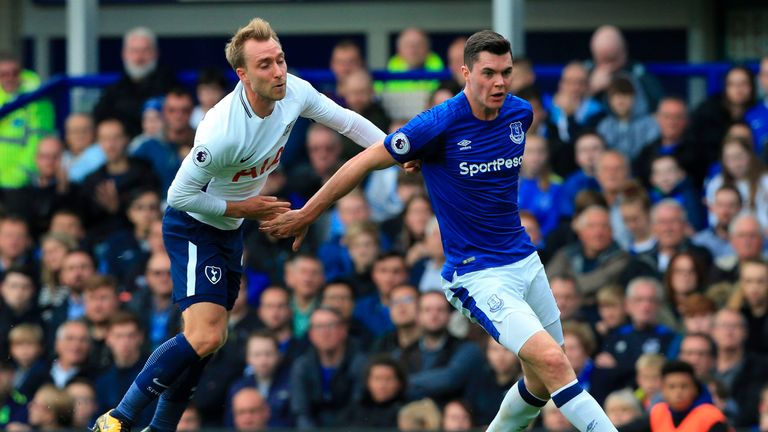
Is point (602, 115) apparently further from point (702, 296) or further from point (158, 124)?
point (158, 124)

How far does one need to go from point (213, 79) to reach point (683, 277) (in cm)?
454

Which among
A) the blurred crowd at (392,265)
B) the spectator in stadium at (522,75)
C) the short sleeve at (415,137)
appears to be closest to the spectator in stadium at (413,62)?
the blurred crowd at (392,265)

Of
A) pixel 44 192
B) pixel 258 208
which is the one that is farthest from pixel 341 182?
pixel 44 192

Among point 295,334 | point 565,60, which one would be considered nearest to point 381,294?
point 295,334

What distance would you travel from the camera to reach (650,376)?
1201 cm

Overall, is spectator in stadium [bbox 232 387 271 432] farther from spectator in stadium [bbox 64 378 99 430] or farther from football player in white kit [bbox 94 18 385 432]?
football player in white kit [bbox 94 18 385 432]

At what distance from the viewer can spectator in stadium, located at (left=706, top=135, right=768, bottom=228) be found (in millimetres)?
13172

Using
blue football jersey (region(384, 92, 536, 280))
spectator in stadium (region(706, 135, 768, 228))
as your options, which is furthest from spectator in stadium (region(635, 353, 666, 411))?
blue football jersey (region(384, 92, 536, 280))

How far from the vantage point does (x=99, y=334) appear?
13.8 meters

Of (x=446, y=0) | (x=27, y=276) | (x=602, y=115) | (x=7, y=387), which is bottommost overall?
(x=7, y=387)

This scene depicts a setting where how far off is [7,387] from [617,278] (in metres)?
4.98

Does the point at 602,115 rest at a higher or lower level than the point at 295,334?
higher

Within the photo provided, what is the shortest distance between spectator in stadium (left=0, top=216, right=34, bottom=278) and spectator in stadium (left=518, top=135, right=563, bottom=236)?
14.4ft

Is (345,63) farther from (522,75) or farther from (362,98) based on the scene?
(522,75)
